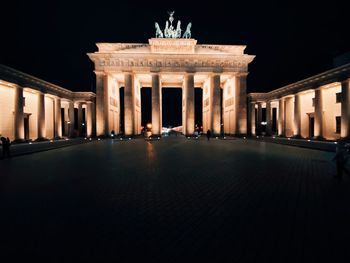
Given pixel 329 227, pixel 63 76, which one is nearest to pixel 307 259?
pixel 329 227

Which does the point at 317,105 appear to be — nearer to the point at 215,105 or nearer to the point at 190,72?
the point at 215,105

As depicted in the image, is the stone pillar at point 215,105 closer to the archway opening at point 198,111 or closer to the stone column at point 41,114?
the stone column at point 41,114

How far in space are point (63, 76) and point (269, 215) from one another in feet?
257

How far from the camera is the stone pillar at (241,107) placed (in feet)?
128

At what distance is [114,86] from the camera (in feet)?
141

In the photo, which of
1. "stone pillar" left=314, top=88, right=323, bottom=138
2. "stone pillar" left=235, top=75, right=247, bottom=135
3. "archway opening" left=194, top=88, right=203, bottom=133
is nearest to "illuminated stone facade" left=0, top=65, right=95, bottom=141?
"stone pillar" left=235, top=75, right=247, bottom=135

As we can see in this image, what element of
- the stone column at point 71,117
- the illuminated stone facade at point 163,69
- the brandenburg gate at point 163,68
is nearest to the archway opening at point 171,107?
the stone column at point 71,117

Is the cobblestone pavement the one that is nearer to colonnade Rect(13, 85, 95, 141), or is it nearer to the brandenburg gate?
colonnade Rect(13, 85, 95, 141)

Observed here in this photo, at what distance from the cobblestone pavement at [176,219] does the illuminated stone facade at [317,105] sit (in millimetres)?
21988

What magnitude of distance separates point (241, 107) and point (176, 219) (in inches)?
1458

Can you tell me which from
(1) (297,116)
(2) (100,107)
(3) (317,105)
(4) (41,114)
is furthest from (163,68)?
(3) (317,105)

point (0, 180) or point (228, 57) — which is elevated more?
point (228, 57)

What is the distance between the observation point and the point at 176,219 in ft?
15.4

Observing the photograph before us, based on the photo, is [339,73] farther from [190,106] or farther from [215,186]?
[215,186]
